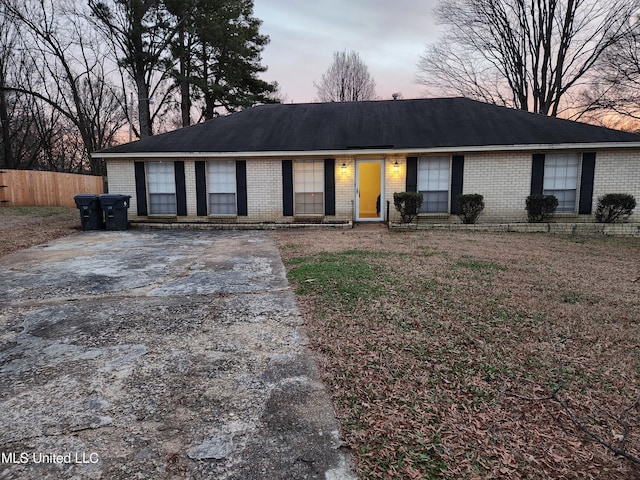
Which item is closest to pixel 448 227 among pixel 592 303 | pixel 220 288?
pixel 592 303

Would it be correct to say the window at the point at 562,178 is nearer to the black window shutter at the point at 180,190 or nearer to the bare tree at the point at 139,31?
the black window shutter at the point at 180,190

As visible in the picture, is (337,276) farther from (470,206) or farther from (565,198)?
(565,198)

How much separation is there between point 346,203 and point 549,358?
9678 millimetres

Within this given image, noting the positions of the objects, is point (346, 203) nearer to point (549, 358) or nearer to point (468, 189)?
point (468, 189)

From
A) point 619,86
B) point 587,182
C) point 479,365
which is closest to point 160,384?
point 479,365

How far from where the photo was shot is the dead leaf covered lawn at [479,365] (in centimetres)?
188

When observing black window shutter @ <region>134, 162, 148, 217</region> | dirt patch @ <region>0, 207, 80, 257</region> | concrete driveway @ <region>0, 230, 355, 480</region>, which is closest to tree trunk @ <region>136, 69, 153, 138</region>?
dirt patch @ <region>0, 207, 80, 257</region>

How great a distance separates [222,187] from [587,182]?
11695mm

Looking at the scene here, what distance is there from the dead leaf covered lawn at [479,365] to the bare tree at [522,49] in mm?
20068

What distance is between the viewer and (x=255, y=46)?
72.5ft

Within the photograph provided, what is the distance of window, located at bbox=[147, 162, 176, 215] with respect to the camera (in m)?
12.4

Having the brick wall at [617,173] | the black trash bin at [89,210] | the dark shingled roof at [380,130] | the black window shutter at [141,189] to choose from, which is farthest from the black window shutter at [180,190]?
the brick wall at [617,173]

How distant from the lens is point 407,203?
37.2 feet

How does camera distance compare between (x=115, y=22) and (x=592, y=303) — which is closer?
(x=592, y=303)
